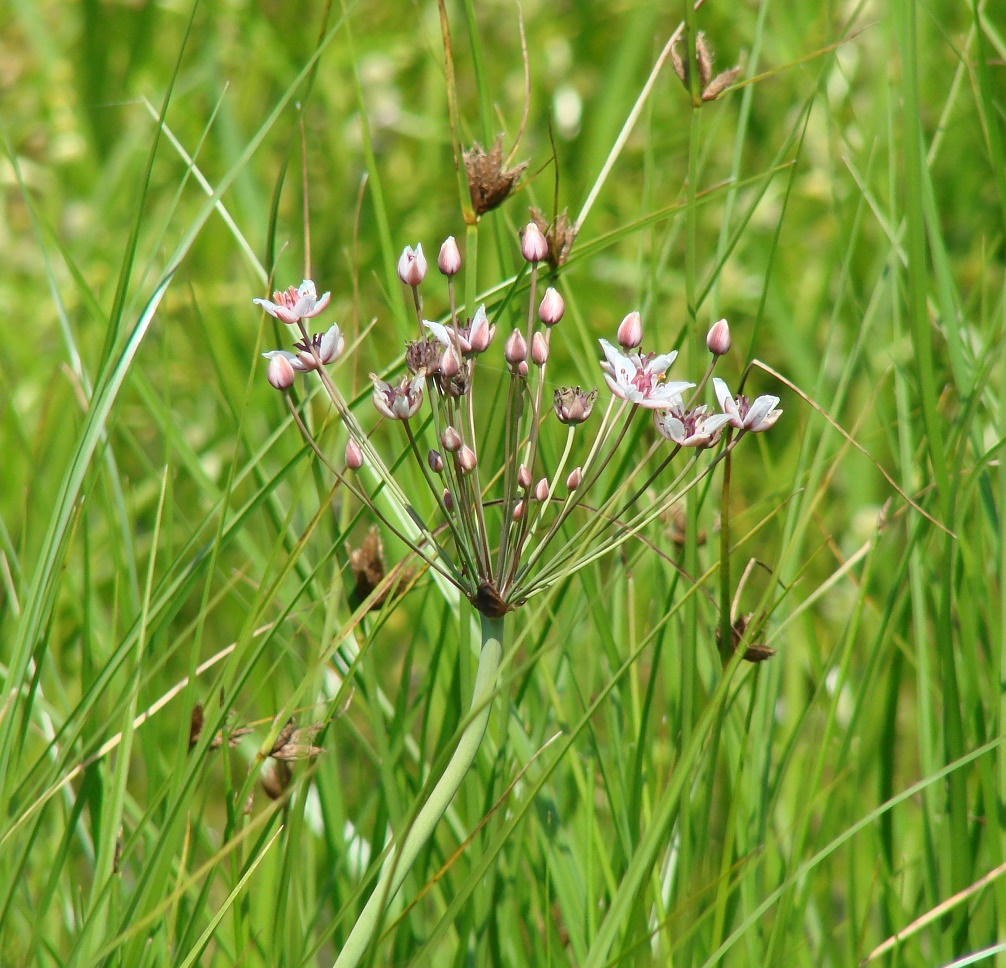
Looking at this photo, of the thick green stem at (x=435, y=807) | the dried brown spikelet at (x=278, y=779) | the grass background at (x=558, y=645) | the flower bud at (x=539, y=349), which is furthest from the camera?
the dried brown spikelet at (x=278, y=779)

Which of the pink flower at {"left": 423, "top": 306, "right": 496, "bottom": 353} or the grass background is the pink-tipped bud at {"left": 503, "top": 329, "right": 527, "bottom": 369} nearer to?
the pink flower at {"left": 423, "top": 306, "right": 496, "bottom": 353}

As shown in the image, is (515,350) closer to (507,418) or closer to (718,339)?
(507,418)

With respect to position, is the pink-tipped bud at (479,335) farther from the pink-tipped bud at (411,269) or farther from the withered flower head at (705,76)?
the withered flower head at (705,76)

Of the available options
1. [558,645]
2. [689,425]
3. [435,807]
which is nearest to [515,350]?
[689,425]

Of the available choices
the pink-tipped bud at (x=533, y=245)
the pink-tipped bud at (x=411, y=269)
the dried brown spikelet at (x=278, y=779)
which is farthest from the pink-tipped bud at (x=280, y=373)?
the dried brown spikelet at (x=278, y=779)

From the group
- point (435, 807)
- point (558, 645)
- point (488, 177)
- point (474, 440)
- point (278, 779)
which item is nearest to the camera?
point (435, 807)

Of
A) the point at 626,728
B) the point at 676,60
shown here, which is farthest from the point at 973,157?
the point at 626,728

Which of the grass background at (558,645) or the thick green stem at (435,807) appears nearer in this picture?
the thick green stem at (435,807)
